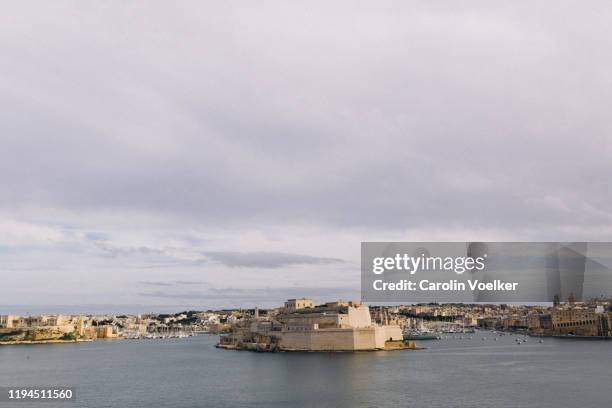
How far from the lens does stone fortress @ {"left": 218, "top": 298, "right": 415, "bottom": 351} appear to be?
64125mm

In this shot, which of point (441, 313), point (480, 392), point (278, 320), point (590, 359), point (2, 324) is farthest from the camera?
point (441, 313)

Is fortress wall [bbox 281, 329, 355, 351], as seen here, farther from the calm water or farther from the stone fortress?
the calm water

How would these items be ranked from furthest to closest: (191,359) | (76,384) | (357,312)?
(357,312) < (191,359) < (76,384)

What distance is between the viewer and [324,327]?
6738cm

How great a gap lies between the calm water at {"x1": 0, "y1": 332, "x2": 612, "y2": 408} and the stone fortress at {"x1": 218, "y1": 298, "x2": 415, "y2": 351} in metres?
4.41

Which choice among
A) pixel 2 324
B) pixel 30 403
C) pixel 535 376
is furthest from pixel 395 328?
pixel 2 324

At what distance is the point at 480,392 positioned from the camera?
111 feet

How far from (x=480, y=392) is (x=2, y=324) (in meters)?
102

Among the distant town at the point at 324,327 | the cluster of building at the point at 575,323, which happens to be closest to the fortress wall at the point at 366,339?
the distant town at the point at 324,327

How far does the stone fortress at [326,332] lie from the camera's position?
64.1m

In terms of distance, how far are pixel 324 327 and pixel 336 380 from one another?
92.4ft

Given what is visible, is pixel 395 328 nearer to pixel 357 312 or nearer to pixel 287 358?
pixel 357 312

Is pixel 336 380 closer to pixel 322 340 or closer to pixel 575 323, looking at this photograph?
pixel 322 340

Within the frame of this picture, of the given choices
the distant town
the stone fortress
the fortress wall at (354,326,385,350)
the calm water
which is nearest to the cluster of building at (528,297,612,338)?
the distant town
